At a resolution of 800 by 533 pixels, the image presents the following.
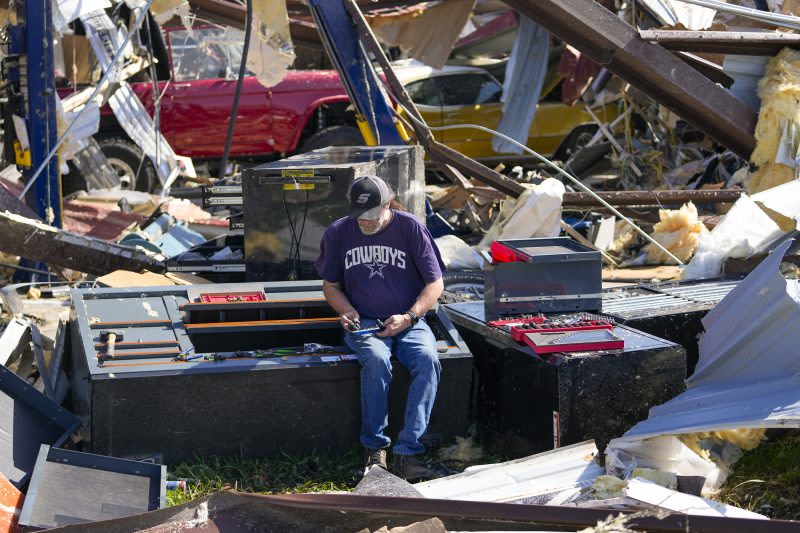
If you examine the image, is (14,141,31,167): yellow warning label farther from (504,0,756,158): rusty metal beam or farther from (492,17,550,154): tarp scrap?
(492,17,550,154): tarp scrap

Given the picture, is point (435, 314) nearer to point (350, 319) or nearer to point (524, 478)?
point (350, 319)

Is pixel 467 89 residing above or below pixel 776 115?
above

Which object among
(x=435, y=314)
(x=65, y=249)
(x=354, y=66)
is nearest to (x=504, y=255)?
(x=435, y=314)

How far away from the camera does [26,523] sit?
4.18m

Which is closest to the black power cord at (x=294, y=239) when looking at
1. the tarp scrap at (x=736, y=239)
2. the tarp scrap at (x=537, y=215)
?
the tarp scrap at (x=537, y=215)

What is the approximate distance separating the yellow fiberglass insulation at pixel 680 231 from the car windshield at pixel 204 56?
21.9 feet

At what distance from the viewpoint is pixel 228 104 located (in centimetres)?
1338

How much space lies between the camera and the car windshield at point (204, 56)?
13625 millimetres

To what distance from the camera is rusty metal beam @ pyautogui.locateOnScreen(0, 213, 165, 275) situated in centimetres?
752

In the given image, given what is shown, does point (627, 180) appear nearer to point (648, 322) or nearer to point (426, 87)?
point (426, 87)

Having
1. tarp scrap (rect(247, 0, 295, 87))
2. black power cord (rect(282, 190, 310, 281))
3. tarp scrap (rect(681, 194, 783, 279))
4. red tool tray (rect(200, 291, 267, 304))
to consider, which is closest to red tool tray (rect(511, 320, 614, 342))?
red tool tray (rect(200, 291, 267, 304))

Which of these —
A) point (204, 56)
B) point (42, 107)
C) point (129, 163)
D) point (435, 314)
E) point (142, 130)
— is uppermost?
point (204, 56)

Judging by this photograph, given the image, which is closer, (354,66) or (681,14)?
(354,66)

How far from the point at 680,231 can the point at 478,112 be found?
564 cm
